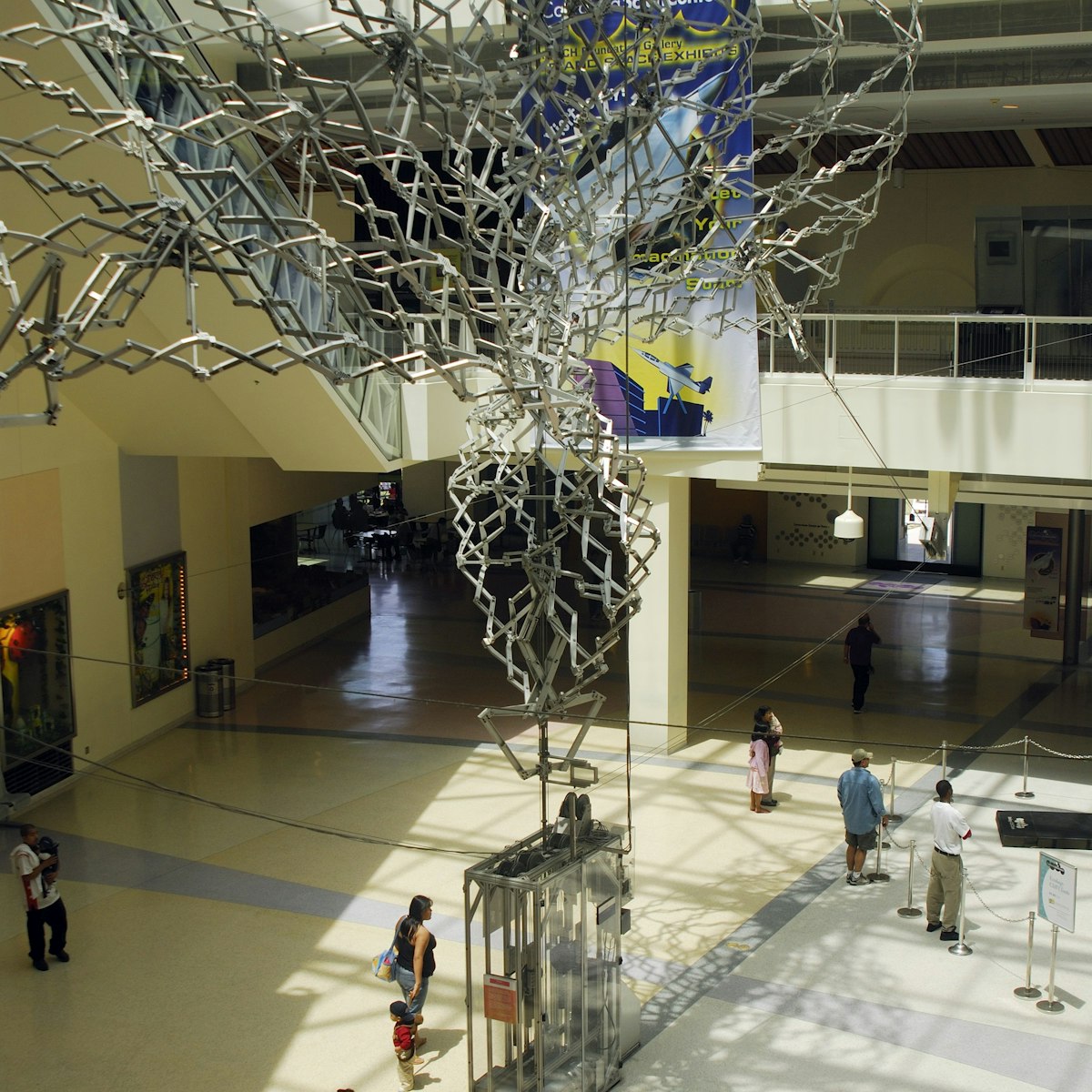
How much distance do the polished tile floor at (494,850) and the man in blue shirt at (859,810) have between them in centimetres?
28

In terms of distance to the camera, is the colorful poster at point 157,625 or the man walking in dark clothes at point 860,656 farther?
the man walking in dark clothes at point 860,656

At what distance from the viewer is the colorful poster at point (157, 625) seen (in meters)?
17.3

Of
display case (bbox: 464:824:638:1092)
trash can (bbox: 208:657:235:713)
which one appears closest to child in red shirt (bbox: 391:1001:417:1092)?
display case (bbox: 464:824:638:1092)

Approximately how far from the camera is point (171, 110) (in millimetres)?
10992

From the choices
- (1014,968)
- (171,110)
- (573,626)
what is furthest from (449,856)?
(171,110)

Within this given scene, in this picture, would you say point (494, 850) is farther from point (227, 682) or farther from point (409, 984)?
point (227, 682)

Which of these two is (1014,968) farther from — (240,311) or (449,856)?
(240,311)

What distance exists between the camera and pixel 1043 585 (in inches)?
826

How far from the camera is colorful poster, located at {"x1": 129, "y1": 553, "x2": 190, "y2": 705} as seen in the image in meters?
17.3

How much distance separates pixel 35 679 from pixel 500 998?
8.65 meters

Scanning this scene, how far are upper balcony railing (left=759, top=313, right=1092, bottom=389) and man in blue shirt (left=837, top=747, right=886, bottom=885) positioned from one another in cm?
407

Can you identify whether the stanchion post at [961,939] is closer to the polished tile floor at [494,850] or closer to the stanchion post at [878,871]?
the polished tile floor at [494,850]

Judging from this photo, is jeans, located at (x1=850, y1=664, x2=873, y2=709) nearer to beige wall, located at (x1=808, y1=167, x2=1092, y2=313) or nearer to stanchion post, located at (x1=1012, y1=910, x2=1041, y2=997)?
stanchion post, located at (x1=1012, y1=910, x2=1041, y2=997)

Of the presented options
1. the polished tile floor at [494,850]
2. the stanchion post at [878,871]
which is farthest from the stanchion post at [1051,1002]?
the stanchion post at [878,871]
